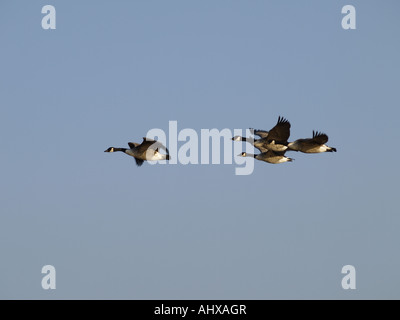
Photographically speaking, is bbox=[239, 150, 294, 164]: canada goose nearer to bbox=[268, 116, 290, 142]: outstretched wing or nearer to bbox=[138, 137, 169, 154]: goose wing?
bbox=[268, 116, 290, 142]: outstretched wing

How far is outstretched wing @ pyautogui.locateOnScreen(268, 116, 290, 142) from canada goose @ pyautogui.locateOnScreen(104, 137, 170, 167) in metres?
2.78

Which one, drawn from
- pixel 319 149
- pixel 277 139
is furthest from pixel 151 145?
pixel 319 149

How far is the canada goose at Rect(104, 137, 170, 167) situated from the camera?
1414 inches

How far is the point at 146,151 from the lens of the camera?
119 feet

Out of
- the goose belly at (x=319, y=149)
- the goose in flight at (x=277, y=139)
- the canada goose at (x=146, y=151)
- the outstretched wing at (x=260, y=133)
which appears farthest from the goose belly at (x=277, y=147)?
the canada goose at (x=146, y=151)

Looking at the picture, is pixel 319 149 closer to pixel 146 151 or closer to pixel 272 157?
pixel 272 157

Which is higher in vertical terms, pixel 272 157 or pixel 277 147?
pixel 277 147

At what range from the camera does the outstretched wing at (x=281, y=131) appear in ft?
118

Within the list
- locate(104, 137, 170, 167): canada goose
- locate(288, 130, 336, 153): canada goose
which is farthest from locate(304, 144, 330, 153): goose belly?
locate(104, 137, 170, 167): canada goose

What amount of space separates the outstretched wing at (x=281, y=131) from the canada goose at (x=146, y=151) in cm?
278

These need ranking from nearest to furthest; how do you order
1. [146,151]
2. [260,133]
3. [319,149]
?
[146,151]
[319,149]
[260,133]

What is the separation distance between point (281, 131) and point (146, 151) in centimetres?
353
